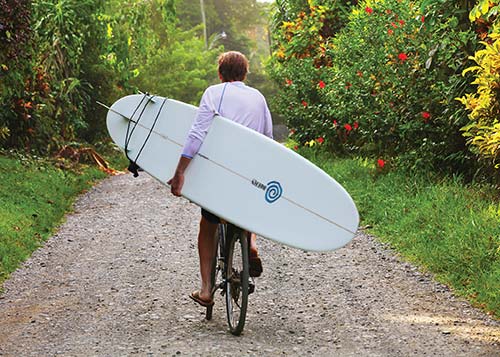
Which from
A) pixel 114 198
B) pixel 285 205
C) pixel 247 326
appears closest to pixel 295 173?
pixel 285 205

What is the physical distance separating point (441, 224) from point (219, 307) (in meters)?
2.74

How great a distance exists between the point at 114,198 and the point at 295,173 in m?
8.07

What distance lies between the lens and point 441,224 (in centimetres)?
819

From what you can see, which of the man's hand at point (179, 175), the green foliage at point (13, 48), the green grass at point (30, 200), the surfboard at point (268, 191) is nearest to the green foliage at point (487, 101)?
the surfboard at point (268, 191)

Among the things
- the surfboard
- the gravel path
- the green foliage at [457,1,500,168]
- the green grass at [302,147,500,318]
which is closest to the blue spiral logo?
the surfboard

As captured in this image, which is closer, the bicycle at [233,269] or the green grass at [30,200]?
the bicycle at [233,269]

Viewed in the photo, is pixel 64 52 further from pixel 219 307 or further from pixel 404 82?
pixel 219 307

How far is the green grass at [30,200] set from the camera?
8.69 m

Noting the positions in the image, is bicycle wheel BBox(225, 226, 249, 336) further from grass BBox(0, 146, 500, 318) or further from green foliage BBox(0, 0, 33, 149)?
green foliage BBox(0, 0, 33, 149)

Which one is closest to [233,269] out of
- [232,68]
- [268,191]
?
[268,191]

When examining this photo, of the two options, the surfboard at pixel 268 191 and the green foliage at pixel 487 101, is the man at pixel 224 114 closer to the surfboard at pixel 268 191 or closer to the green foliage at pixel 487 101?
the surfboard at pixel 268 191

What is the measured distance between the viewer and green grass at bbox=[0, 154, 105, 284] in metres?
8.69

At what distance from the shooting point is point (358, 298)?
6.66 metres

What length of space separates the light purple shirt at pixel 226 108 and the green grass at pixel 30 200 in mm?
2850
